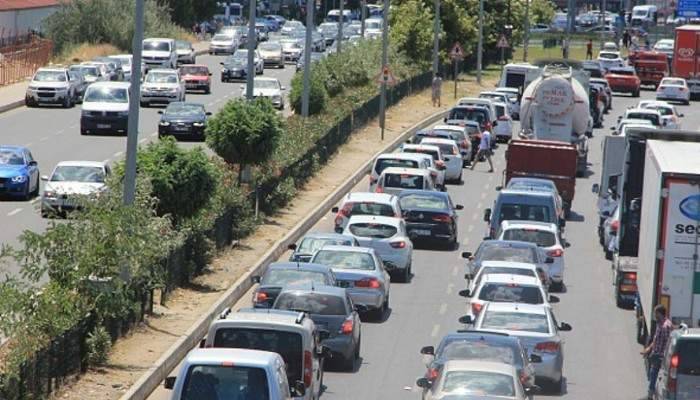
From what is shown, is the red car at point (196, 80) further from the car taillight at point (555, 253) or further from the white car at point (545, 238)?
the car taillight at point (555, 253)

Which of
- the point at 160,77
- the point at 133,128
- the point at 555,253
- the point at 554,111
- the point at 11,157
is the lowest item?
the point at 555,253

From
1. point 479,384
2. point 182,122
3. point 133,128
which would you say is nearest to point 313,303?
point 133,128

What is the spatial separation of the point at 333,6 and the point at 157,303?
149 metres

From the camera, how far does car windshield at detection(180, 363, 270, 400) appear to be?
59.8 ft

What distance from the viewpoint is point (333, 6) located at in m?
178

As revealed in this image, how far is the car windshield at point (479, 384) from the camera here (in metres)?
19.9

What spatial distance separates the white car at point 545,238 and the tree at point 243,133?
26.7 feet

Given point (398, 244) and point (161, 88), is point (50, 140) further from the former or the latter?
point (398, 244)

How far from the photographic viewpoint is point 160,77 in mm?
68375

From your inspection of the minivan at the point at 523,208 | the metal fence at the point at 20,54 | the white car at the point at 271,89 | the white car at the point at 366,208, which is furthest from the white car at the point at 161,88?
the white car at the point at 366,208

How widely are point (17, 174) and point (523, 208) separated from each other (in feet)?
41.3

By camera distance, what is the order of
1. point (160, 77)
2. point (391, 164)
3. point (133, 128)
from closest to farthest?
point (133, 128), point (391, 164), point (160, 77)

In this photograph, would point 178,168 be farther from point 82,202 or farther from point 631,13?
point 631,13

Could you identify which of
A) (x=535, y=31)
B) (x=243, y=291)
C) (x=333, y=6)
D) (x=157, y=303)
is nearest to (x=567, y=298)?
(x=243, y=291)
